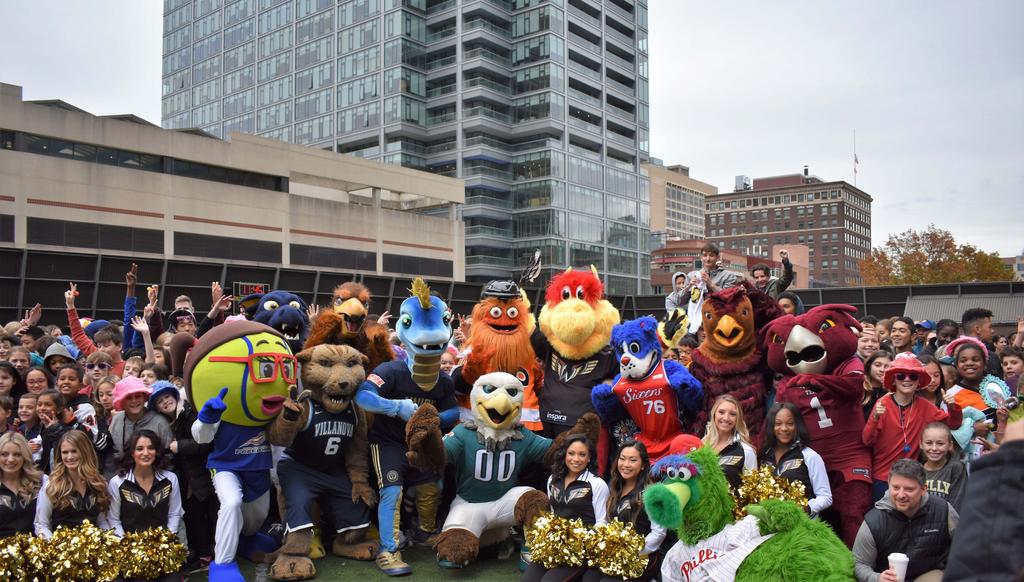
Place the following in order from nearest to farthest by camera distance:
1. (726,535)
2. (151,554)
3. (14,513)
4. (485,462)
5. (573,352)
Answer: (726,535) → (14,513) → (151,554) → (485,462) → (573,352)

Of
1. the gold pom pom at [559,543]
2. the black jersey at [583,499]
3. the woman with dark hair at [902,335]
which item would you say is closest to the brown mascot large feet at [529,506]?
the black jersey at [583,499]

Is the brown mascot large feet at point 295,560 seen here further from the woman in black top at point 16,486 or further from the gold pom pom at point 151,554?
the woman in black top at point 16,486

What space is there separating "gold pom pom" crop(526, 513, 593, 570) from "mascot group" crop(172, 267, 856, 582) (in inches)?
22.9

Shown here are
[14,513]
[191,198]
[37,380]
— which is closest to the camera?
[14,513]

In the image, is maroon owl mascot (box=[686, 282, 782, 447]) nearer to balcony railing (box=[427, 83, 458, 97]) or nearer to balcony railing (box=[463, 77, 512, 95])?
balcony railing (box=[463, 77, 512, 95])

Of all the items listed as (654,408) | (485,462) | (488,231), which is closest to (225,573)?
(485,462)

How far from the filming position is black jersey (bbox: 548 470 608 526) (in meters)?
5.08

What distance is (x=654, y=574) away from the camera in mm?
4871

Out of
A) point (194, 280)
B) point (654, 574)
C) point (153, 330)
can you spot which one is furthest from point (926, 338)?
point (194, 280)

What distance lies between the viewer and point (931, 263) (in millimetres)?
54281

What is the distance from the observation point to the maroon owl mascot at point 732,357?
5.74 m

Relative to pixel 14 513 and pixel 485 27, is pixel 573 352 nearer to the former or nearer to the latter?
pixel 14 513

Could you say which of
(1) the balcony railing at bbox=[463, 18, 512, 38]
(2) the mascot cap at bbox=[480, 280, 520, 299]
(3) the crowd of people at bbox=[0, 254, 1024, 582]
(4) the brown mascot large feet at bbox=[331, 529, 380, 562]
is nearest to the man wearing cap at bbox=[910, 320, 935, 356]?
(3) the crowd of people at bbox=[0, 254, 1024, 582]

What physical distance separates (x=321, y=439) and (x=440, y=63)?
58.3 m
